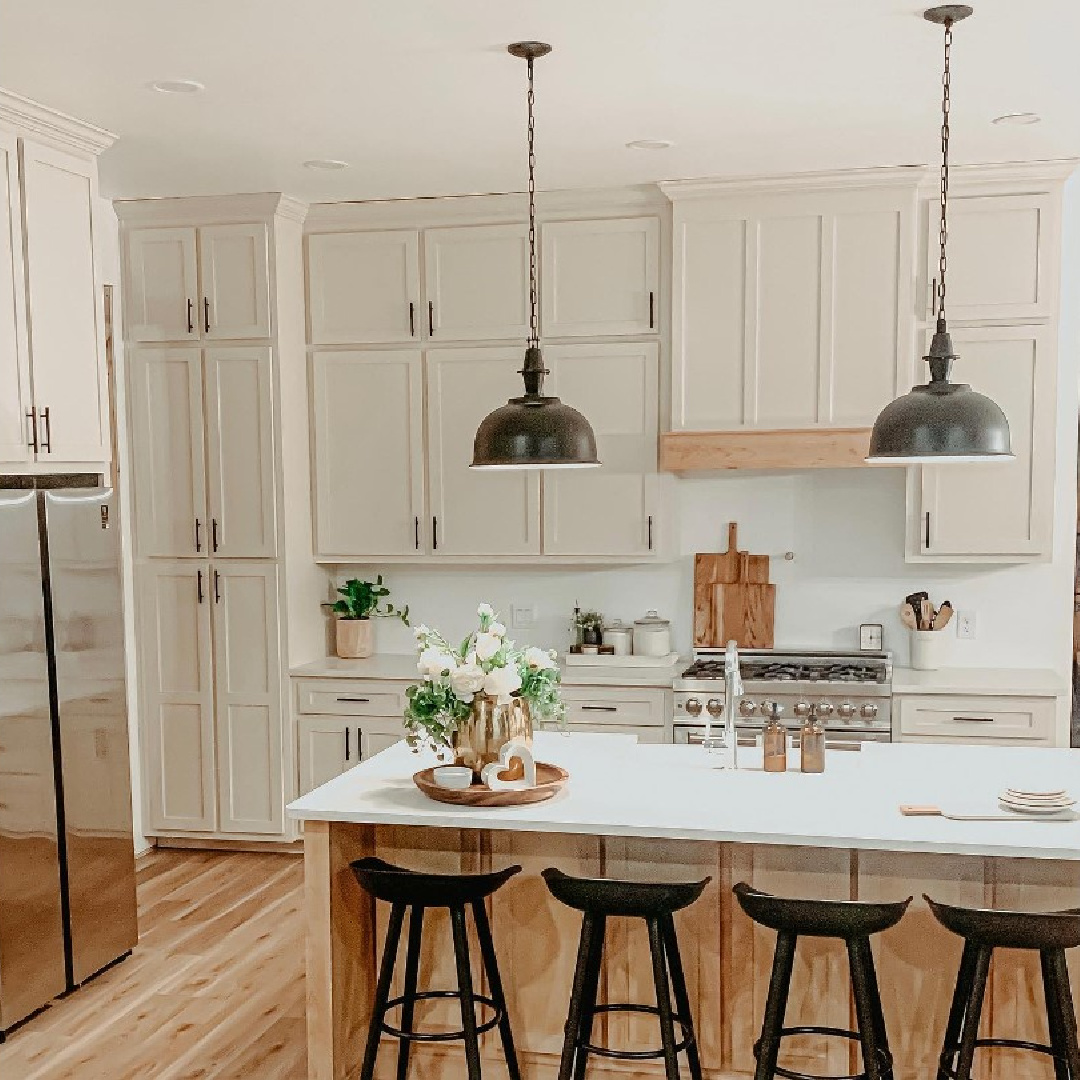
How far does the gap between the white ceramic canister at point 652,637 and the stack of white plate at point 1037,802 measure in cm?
239

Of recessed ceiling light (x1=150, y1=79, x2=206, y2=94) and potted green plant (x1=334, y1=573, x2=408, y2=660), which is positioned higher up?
recessed ceiling light (x1=150, y1=79, x2=206, y2=94)

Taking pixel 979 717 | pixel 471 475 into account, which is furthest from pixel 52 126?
pixel 979 717

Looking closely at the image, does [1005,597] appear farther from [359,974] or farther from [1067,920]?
[359,974]

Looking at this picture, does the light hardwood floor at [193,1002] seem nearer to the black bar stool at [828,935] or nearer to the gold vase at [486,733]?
the gold vase at [486,733]

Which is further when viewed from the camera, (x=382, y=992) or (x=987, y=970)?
(x=382, y=992)

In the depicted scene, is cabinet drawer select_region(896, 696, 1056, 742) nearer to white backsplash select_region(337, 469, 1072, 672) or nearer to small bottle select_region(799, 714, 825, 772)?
white backsplash select_region(337, 469, 1072, 672)

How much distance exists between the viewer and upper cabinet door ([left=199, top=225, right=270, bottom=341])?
16.9 feet

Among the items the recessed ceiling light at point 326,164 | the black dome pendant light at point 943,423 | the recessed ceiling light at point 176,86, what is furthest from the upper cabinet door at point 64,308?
the black dome pendant light at point 943,423

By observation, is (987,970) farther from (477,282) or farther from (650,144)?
(477,282)

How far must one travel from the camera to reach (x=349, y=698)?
5254 millimetres

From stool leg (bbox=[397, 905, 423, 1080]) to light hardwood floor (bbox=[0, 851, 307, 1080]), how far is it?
36 cm

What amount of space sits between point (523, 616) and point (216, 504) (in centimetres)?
143

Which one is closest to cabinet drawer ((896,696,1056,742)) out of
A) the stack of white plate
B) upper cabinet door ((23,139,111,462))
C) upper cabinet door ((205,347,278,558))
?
the stack of white plate

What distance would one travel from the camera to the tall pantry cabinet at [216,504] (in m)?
5.21
